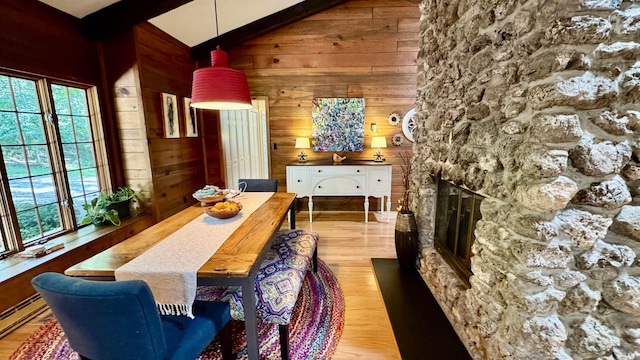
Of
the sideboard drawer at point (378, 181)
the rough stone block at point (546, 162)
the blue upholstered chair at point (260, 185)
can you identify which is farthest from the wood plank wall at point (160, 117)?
the rough stone block at point (546, 162)

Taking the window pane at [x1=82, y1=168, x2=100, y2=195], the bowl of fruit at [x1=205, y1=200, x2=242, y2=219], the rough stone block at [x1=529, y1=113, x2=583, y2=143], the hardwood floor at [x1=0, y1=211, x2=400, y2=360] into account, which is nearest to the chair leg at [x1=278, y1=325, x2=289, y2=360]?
the hardwood floor at [x1=0, y1=211, x2=400, y2=360]

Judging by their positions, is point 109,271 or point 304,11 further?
point 304,11

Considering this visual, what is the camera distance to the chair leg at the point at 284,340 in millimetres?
1428

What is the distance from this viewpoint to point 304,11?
145 inches

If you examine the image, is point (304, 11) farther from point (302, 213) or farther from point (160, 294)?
point (160, 294)

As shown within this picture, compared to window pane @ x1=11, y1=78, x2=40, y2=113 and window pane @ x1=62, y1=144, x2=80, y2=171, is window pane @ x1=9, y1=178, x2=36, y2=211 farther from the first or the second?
window pane @ x1=11, y1=78, x2=40, y2=113

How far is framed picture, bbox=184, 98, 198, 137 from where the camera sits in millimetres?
3592

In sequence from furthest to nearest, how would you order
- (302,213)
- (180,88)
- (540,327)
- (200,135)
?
(302,213) < (200,135) < (180,88) < (540,327)

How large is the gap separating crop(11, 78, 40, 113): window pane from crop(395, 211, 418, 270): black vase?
322 centimetres

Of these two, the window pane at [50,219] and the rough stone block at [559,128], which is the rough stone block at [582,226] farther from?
the window pane at [50,219]

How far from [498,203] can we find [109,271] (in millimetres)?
1764

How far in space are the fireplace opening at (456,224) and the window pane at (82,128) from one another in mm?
3383

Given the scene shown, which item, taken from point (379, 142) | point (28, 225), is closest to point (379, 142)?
point (379, 142)

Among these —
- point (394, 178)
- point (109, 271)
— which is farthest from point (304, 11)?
point (109, 271)
